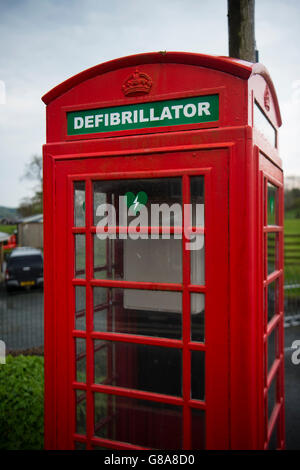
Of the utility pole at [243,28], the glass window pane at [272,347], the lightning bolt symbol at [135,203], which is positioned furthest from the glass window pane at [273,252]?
the utility pole at [243,28]

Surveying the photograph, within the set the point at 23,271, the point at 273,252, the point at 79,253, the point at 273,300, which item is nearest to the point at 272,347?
the point at 273,300

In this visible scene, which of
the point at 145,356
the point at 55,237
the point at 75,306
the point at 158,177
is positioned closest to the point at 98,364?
the point at 145,356

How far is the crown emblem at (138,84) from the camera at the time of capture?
6.05 feet

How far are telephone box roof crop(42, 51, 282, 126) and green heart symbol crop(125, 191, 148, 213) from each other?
0.61 metres

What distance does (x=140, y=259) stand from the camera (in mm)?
2158

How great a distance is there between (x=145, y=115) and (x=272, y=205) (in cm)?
93

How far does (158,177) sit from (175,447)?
148 centimetres

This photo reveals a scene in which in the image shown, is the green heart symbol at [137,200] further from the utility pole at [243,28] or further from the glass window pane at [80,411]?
the utility pole at [243,28]

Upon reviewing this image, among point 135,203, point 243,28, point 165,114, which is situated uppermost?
point 243,28

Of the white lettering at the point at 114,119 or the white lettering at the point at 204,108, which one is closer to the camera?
the white lettering at the point at 204,108

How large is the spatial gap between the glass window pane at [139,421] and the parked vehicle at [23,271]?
1197cm

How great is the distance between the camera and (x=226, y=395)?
68.2 inches

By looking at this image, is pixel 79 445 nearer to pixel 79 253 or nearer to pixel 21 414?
pixel 79 253

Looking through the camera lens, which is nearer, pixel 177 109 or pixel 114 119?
pixel 177 109
